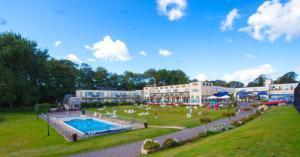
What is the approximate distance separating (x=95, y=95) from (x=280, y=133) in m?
62.4

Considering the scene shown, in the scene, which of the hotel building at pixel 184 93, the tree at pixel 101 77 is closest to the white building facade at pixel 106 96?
the hotel building at pixel 184 93

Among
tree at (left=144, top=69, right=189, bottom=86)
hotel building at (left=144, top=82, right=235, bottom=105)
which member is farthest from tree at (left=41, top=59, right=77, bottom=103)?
tree at (left=144, top=69, right=189, bottom=86)

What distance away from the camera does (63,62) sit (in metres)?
72.9

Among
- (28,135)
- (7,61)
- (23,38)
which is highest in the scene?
(23,38)

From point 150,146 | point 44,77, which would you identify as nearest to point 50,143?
point 150,146

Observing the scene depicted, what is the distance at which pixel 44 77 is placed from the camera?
186ft

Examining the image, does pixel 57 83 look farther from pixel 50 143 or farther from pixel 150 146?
pixel 150 146

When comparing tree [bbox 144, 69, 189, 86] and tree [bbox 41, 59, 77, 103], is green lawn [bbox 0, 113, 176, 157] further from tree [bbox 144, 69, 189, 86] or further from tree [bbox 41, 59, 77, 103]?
tree [bbox 144, 69, 189, 86]

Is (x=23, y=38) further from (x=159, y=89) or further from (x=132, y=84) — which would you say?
(x=132, y=84)

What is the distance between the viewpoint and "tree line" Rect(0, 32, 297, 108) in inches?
1742

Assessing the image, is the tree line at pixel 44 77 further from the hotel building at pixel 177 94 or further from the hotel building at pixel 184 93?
the hotel building at pixel 184 93

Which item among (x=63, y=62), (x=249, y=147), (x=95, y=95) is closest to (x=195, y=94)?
(x=95, y=95)

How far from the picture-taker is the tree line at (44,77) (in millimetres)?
44238

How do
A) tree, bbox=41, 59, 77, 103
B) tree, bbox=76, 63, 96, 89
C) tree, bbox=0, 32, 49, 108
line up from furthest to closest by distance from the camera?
1. tree, bbox=76, 63, 96, 89
2. tree, bbox=41, 59, 77, 103
3. tree, bbox=0, 32, 49, 108
